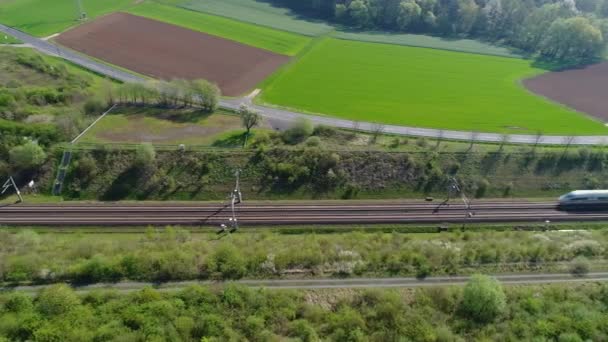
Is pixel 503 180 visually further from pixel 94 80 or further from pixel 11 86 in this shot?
pixel 11 86

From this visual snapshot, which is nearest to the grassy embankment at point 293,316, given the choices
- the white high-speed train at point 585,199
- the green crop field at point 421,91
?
the white high-speed train at point 585,199

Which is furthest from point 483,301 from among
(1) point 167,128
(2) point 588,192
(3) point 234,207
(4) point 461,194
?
(1) point 167,128

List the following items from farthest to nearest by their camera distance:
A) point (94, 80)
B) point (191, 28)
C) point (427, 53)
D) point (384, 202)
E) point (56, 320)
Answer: point (191, 28) → point (427, 53) → point (94, 80) → point (384, 202) → point (56, 320)

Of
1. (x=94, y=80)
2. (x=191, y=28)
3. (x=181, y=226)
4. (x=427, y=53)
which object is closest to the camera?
(x=181, y=226)

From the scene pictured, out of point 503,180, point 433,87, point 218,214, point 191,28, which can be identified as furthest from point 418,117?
point 191,28

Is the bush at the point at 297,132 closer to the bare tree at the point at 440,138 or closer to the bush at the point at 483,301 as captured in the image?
the bare tree at the point at 440,138

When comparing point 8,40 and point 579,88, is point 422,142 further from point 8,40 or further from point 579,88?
point 8,40
